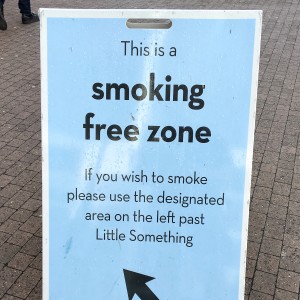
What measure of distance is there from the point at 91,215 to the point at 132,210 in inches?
6.7

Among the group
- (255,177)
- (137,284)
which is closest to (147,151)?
(137,284)

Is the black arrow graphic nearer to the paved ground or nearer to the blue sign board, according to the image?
the blue sign board

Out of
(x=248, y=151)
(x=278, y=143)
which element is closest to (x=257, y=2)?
(x=278, y=143)

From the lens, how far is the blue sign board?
2080 mm

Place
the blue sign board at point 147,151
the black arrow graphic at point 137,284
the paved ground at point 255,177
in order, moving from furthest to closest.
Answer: the paved ground at point 255,177
the black arrow graphic at point 137,284
the blue sign board at point 147,151

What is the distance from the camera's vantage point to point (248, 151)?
85.4 inches

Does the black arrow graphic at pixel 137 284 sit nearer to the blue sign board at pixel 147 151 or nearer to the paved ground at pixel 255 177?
the blue sign board at pixel 147 151

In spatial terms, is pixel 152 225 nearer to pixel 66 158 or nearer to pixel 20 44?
pixel 66 158

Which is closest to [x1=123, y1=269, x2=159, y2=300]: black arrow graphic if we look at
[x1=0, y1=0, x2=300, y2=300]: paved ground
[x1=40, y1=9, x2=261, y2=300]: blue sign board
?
[x1=40, y1=9, x2=261, y2=300]: blue sign board

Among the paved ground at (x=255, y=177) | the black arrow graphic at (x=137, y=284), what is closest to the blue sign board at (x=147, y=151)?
the black arrow graphic at (x=137, y=284)

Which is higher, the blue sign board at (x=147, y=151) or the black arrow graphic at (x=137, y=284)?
the blue sign board at (x=147, y=151)

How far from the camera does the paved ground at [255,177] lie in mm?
3584

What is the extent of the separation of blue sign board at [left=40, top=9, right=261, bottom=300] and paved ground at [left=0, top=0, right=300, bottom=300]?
4.25ft

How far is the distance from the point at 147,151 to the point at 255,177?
9.13 feet
